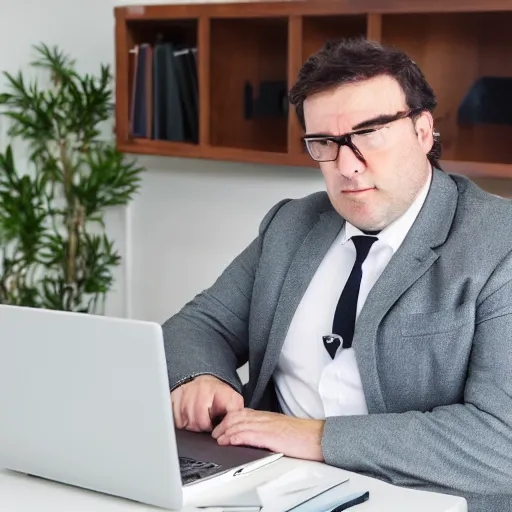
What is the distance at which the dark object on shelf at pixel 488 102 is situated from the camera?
128 inches

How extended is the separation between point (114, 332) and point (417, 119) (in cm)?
98

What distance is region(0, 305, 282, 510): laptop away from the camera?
5.03ft

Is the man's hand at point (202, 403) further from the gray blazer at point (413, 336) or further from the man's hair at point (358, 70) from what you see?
the man's hair at point (358, 70)

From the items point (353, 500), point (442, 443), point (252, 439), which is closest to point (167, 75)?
point (252, 439)

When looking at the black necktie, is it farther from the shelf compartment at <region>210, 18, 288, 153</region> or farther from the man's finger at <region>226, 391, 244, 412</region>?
the shelf compartment at <region>210, 18, 288, 153</region>

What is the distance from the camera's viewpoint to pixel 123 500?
167 cm

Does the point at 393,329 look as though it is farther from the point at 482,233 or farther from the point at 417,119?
the point at 417,119

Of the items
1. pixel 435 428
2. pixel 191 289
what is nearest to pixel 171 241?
pixel 191 289

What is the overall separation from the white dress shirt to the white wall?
1.80 metres

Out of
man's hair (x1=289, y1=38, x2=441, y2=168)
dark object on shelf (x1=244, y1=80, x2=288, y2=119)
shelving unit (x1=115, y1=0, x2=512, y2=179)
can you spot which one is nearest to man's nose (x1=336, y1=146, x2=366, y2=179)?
man's hair (x1=289, y1=38, x2=441, y2=168)

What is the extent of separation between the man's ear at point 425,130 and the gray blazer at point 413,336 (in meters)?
0.08

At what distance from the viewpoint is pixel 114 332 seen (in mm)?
1526

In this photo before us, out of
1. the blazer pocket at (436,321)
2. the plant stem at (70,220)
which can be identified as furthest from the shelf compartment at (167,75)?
the blazer pocket at (436,321)

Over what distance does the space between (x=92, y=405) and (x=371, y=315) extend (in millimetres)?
692
